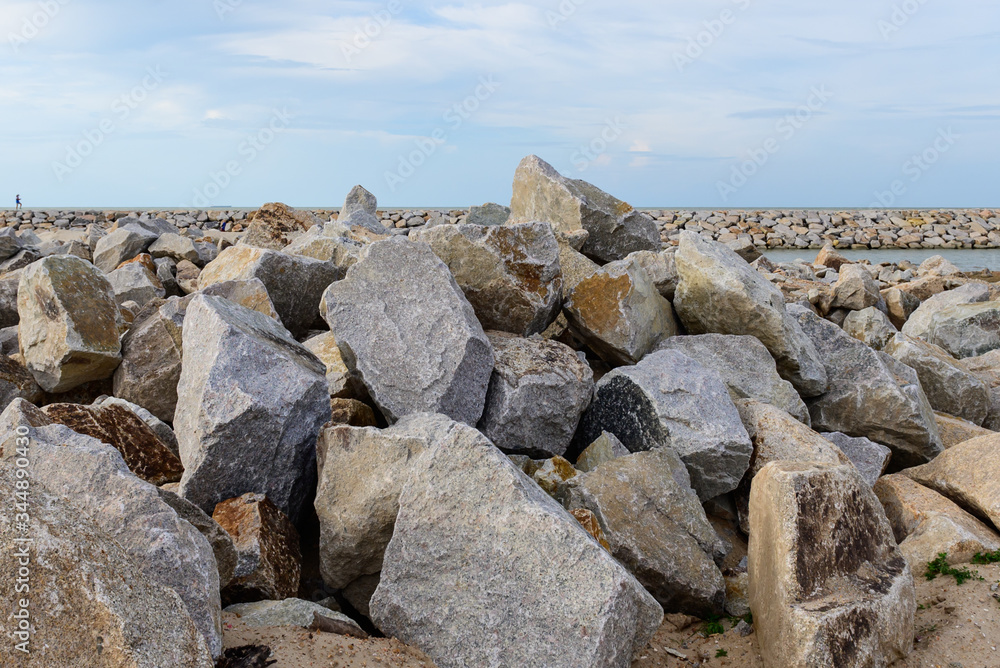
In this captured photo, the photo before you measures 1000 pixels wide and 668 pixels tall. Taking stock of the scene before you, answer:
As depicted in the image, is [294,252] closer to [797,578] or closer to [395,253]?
[395,253]

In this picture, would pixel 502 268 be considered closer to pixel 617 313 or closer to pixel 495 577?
pixel 617 313

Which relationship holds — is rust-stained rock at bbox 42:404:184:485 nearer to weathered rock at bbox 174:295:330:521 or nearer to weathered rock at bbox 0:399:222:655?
weathered rock at bbox 174:295:330:521

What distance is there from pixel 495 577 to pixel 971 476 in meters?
3.42

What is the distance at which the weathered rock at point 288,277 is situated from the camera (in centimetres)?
579

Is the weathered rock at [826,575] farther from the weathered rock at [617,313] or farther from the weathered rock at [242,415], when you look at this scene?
the weathered rock at [242,415]

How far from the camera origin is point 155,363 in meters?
5.37

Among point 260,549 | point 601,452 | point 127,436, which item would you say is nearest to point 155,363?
point 127,436

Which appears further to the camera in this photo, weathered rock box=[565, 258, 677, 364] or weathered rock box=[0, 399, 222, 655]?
weathered rock box=[565, 258, 677, 364]

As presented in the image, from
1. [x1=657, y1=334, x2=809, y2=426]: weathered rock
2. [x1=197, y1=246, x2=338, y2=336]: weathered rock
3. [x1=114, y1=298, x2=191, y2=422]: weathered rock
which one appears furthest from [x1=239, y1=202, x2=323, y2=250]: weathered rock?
[x1=657, y1=334, x2=809, y2=426]: weathered rock

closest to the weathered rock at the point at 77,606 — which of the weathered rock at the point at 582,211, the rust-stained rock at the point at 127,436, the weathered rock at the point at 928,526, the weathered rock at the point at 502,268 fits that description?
the rust-stained rock at the point at 127,436

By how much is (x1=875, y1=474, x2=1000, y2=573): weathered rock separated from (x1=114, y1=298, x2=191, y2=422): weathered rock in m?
4.70

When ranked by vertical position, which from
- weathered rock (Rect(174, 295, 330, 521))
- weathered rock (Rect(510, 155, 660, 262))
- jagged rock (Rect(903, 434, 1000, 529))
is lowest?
jagged rock (Rect(903, 434, 1000, 529))

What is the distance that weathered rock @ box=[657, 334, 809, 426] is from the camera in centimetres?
534

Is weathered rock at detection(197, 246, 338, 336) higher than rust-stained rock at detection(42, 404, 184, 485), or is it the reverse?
weathered rock at detection(197, 246, 338, 336)
